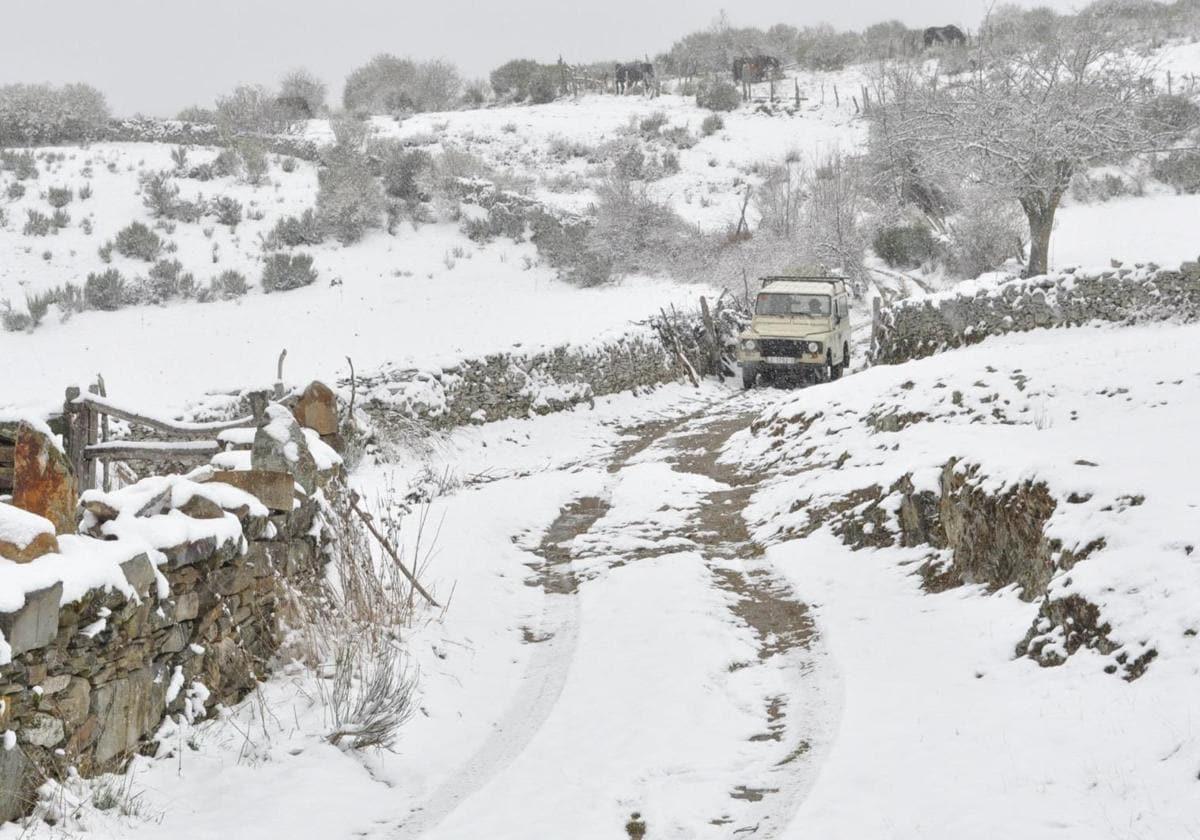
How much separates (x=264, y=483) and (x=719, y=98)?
5034 centimetres

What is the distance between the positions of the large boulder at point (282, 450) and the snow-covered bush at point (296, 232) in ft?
75.3

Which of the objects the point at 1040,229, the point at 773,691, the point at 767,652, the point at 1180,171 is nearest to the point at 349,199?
the point at 1040,229

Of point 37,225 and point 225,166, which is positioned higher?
point 225,166

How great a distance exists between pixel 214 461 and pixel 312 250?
76.6ft

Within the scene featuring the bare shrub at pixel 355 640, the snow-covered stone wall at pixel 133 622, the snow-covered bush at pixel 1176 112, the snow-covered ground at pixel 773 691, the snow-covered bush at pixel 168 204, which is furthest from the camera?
the snow-covered bush at pixel 168 204

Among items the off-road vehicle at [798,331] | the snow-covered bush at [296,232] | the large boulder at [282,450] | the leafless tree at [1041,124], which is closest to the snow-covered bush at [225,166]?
the snow-covered bush at [296,232]

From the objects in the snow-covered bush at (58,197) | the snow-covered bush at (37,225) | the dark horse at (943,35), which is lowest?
the snow-covered bush at (37,225)

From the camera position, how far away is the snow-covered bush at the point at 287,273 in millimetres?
25781

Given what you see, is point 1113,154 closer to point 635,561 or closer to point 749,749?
point 635,561

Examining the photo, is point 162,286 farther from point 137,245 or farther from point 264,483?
point 264,483

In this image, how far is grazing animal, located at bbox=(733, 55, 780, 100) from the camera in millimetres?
58062

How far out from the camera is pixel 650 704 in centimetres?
573

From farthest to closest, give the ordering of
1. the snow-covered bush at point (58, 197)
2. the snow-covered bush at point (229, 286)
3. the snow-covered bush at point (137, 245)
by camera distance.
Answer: the snow-covered bush at point (58, 197)
the snow-covered bush at point (137, 245)
the snow-covered bush at point (229, 286)

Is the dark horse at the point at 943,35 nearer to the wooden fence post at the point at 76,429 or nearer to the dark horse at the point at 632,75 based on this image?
the dark horse at the point at 632,75
